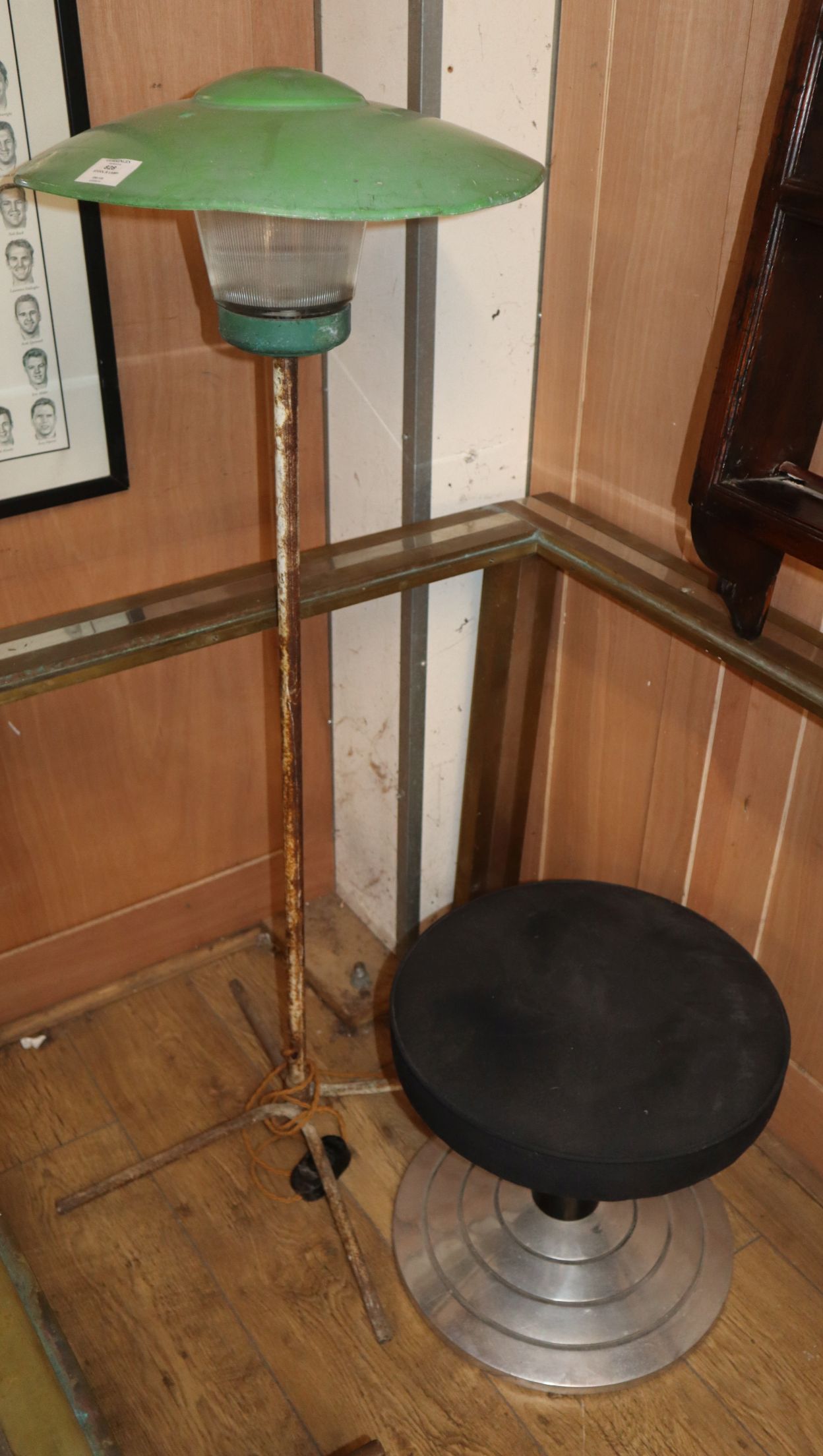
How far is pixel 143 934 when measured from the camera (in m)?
2.09

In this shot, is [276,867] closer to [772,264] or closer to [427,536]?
[427,536]

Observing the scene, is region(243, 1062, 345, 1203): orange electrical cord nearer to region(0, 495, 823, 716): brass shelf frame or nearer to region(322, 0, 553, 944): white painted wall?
region(322, 0, 553, 944): white painted wall

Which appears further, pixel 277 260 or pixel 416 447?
pixel 416 447

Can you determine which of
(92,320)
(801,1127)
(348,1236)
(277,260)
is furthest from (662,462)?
(348,1236)

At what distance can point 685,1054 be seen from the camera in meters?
1.37

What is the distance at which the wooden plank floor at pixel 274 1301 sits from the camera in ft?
4.91

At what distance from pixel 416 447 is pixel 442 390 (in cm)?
8

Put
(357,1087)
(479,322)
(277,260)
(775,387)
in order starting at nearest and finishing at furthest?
(277,260)
(775,387)
(479,322)
(357,1087)

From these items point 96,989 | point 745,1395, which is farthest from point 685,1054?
point 96,989

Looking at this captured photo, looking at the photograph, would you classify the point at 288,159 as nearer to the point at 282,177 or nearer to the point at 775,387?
the point at 282,177

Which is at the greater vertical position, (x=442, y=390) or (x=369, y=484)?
(x=442, y=390)

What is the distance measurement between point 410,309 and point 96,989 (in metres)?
1.20

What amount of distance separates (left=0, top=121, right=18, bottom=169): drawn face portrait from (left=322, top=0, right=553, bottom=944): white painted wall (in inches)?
16.9

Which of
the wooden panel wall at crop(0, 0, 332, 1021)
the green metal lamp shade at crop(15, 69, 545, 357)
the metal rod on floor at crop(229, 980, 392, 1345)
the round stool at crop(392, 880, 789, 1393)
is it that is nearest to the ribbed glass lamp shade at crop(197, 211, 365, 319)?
the green metal lamp shade at crop(15, 69, 545, 357)
